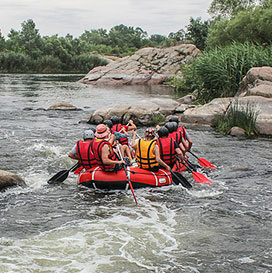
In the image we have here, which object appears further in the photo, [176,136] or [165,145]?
[176,136]

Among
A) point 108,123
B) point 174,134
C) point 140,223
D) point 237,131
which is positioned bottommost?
point 140,223

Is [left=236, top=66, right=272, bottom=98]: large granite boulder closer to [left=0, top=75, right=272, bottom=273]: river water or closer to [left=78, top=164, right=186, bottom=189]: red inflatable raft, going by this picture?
[left=0, top=75, right=272, bottom=273]: river water

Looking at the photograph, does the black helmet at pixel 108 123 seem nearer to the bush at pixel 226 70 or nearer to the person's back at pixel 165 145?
the person's back at pixel 165 145

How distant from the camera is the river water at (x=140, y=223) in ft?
17.2

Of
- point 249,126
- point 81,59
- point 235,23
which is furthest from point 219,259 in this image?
point 81,59

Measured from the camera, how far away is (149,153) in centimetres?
807

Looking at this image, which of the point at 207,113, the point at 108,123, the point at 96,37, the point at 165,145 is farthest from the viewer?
the point at 96,37

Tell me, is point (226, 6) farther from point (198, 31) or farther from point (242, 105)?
point (242, 105)

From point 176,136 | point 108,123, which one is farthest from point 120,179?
point 108,123

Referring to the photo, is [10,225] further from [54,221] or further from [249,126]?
[249,126]

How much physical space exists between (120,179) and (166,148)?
3.86ft

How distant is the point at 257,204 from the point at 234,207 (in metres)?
0.46

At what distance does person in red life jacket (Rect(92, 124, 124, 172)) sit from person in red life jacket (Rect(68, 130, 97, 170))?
5.8 inches

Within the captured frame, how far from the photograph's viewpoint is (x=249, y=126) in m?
13.2
